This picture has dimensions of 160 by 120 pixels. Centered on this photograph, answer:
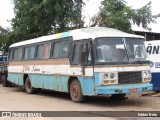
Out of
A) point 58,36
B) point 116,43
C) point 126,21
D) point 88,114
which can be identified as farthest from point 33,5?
point 88,114

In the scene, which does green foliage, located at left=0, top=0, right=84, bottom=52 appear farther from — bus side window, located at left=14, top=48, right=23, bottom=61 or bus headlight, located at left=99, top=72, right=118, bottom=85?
bus headlight, located at left=99, top=72, right=118, bottom=85

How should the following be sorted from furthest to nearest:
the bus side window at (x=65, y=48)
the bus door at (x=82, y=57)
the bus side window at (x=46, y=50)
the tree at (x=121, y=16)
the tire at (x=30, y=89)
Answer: the tree at (x=121, y=16) → the tire at (x=30, y=89) → the bus side window at (x=46, y=50) → the bus side window at (x=65, y=48) → the bus door at (x=82, y=57)

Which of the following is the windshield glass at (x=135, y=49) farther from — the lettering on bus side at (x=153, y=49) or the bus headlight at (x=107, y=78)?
the lettering on bus side at (x=153, y=49)

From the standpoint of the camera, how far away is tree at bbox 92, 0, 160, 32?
2495 centimetres

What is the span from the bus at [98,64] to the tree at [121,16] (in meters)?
9.07

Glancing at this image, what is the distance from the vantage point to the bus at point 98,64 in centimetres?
1308

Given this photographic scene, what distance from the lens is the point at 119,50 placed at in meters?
13.6

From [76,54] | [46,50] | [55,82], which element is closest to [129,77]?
[76,54]

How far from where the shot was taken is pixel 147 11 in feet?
84.6

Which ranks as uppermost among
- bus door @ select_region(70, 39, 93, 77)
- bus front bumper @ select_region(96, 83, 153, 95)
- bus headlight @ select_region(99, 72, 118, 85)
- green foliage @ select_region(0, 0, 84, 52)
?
green foliage @ select_region(0, 0, 84, 52)

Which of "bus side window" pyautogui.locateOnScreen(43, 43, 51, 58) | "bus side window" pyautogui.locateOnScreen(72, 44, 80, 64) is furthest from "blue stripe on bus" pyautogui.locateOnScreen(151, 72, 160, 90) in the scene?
"bus side window" pyautogui.locateOnScreen(43, 43, 51, 58)

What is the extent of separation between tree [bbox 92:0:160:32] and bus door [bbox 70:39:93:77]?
10.5 meters

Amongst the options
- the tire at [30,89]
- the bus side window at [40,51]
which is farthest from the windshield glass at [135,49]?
the tire at [30,89]

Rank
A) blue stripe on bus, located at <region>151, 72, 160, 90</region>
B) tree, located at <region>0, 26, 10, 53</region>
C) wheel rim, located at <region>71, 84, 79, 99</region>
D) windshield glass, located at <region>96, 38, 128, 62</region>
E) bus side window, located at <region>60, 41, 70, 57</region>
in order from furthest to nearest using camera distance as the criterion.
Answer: tree, located at <region>0, 26, 10, 53</region>, blue stripe on bus, located at <region>151, 72, 160, 90</region>, bus side window, located at <region>60, 41, 70, 57</region>, wheel rim, located at <region>71, 84, 79, 99</region>, windshield glass, located at <region>96, 38, 128, 62</region>
